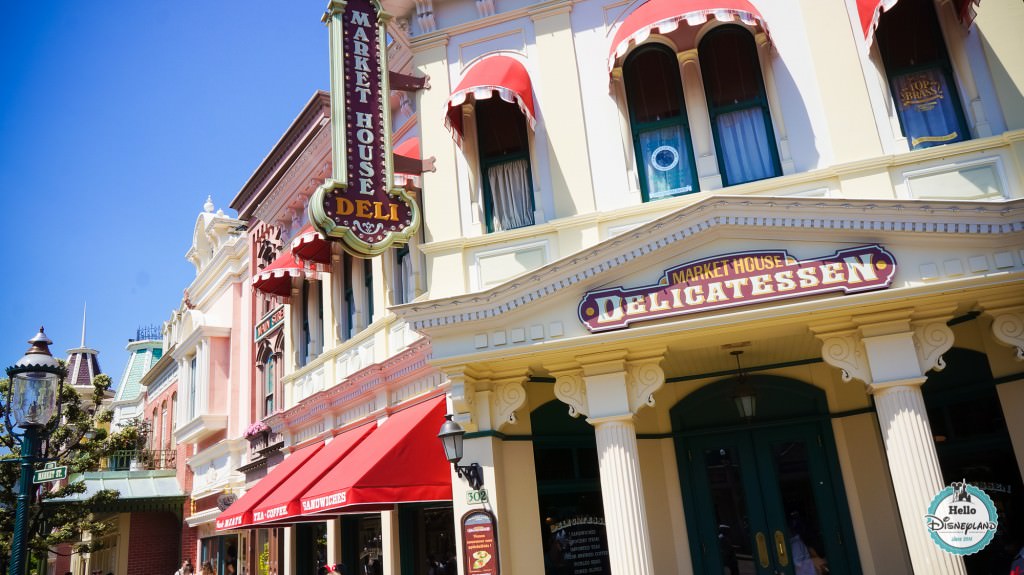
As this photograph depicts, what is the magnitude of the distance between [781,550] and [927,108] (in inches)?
236

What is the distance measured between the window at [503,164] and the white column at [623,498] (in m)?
3.48

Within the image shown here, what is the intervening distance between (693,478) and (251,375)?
14.8m

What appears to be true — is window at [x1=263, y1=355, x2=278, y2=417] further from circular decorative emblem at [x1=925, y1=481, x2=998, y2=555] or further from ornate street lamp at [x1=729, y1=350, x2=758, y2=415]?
circular decorative emblem at [x1=925, y1=481, x2=998, y2=555]

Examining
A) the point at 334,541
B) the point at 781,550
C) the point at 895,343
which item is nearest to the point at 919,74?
the point at 895,343

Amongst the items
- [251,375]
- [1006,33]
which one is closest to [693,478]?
[1006,33]

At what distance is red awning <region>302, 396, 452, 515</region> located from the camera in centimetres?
1052

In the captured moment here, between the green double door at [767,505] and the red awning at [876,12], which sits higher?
the red awning at [876,12]

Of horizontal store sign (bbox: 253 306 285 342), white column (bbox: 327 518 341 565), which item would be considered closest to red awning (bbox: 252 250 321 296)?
horizontal store sign (bbox: 253 306 285 342)

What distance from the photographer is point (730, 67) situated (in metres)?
10.9

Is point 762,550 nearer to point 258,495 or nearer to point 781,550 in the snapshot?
point 781,550

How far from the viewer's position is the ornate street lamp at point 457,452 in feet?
32.4

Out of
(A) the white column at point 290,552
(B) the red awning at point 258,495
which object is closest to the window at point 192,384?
(A) the white column at point 290,552

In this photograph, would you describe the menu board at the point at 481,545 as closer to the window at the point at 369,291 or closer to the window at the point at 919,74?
the window at the point at 369,291

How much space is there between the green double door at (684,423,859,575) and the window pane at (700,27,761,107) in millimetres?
4613
